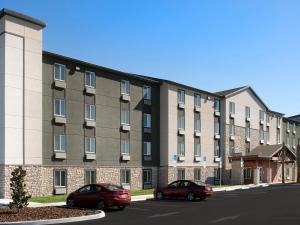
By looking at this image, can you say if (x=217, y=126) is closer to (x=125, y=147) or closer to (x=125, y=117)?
(x=125, y=117)

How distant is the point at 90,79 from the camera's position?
40531mm

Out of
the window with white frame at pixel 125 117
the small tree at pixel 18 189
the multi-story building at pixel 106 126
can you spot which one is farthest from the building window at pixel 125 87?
the small tree at pixel 18 189

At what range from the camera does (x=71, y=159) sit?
3816 centimetres

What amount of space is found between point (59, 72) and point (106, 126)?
7.09m

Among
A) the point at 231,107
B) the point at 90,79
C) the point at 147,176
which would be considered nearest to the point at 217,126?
the point at 231,107

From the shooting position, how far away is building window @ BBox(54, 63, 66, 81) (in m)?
37.1

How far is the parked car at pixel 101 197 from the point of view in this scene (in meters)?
25.1

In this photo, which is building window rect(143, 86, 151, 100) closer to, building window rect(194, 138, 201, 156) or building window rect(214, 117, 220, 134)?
building window rect(194, 138, 201, 156)

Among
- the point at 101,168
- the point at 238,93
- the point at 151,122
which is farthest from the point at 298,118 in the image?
the point at 101,168

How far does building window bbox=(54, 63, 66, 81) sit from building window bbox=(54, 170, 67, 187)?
24.0 feet

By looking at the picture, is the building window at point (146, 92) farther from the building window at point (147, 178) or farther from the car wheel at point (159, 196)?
the car wheel at point (159, 196)

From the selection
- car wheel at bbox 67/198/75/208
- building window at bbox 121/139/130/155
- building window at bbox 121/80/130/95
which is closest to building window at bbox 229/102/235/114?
building window at bbox 121/80/130/95

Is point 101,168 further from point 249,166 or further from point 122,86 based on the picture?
point 249,166

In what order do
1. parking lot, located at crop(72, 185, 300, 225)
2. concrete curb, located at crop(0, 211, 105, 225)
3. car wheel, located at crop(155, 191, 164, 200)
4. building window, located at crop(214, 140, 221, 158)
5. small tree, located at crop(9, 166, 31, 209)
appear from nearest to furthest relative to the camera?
concrete curb, located at crop(0, 211, 105, 225) → parking lot, located at crop(72, 185, 300, 225) → small tree, located at crop(9, 166, 31, 209) → car wheel, located at crop(155, 191, 164, 200) → building window, located at crop(214, 140, 221, 158)
